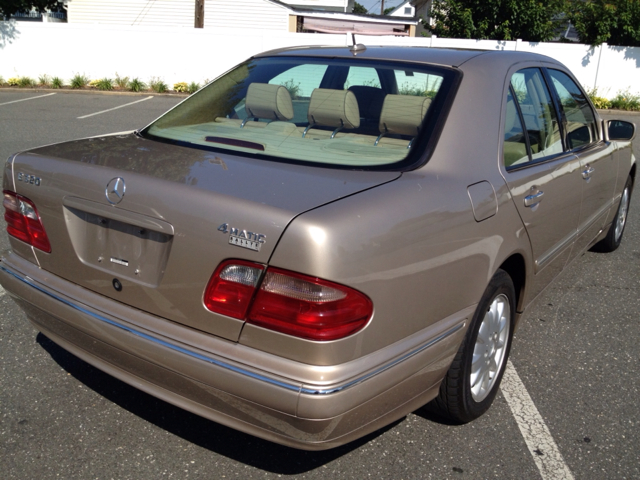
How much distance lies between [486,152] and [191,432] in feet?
5.84

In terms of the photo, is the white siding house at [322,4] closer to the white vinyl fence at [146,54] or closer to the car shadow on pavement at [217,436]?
the white vinyl fence at [146,54]

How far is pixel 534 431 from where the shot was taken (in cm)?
290

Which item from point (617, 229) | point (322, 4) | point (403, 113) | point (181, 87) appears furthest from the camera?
point (322, 4)

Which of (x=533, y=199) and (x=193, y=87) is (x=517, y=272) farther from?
(x=193, y=87)

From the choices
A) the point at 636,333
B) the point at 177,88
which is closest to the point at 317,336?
the point at 636,333

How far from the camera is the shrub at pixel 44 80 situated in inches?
796

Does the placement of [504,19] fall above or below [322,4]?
below

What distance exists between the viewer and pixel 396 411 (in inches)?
92.2

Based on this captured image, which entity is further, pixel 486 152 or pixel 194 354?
pixel 486 152

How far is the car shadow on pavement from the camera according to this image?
2.61 metres

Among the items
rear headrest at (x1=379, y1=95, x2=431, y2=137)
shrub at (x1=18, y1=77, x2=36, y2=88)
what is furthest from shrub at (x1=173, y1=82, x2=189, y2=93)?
rear headrest at (x1=379, y1=95, x2=431, y2=137)

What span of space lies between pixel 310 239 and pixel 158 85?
19.8 m

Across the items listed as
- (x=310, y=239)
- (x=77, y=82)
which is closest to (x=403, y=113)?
(x=310, y=239)

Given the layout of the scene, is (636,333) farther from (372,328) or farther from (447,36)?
(447,36)
